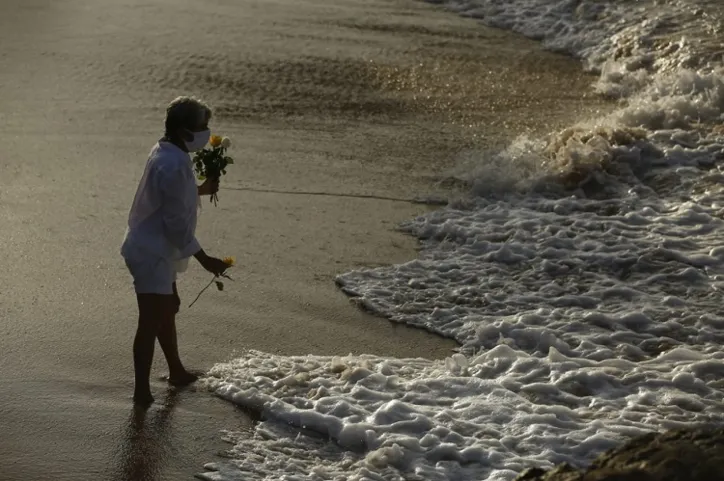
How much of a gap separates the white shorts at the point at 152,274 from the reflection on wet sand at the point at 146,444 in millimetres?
608

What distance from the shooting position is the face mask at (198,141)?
18.2 ft

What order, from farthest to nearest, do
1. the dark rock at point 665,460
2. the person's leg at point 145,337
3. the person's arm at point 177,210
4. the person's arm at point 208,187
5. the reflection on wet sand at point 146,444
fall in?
the person's arm at point 208,187
the person's leg at point 145,337
the person's arm at point 177,210
the reflection on wet sand at point 146,444
the dark rock at point 665,460

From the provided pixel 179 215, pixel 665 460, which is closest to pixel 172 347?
pixel 179 215

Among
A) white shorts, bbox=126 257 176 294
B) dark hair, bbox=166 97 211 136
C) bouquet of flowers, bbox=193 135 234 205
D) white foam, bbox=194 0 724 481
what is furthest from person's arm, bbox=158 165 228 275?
white foam, bbox=194 0 724 481

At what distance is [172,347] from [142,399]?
1.12 feet

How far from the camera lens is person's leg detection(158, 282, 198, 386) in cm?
574

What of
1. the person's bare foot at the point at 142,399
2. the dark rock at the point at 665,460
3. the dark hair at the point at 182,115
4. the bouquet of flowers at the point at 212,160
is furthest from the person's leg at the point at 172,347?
the dark rock at the point at 665,460

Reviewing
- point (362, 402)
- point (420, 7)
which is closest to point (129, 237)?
point (362, 402)

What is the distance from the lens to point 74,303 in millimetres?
6824

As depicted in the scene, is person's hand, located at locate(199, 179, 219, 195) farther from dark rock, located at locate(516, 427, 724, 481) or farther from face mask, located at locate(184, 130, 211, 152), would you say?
dark rock, located at locate(516, 427, 724, 481)

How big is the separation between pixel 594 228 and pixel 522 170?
1.16m

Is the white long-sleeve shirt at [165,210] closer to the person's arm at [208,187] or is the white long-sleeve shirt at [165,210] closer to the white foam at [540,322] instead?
the person's arm at [208,187]

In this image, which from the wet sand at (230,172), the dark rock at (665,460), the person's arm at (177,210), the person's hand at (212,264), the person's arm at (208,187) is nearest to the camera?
the dark rock at (665,460)

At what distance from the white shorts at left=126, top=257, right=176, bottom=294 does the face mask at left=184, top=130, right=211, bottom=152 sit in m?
0.58
